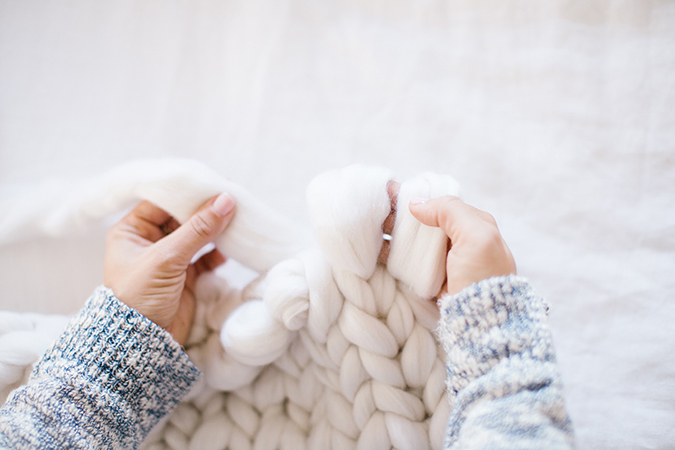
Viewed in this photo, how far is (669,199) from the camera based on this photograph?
2.43 feet

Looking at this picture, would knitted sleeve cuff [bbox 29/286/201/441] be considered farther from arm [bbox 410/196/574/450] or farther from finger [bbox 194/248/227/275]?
arm [bbox 410/196/574/450]

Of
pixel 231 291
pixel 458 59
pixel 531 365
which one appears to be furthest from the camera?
pixel 458 59

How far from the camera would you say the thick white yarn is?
548 mm

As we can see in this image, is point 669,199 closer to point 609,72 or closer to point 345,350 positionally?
point 609,72

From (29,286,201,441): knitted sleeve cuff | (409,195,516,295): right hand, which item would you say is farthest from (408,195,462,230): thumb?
(29,286,201,441): knitted sleeve cuff

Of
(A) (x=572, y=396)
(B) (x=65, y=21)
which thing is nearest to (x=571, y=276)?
(A) (x=572, y=396)

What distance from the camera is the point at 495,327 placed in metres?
0.47

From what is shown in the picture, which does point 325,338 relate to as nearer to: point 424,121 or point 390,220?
point 390,220

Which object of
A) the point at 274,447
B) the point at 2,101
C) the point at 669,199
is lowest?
the point at 274,447

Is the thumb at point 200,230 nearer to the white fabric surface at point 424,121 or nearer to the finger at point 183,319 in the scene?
the finger at point 183,319

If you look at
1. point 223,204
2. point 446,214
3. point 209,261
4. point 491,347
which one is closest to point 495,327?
point 491,347

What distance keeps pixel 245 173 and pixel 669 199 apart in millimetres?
748

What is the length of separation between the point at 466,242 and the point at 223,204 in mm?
339

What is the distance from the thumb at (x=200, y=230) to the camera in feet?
2.01
